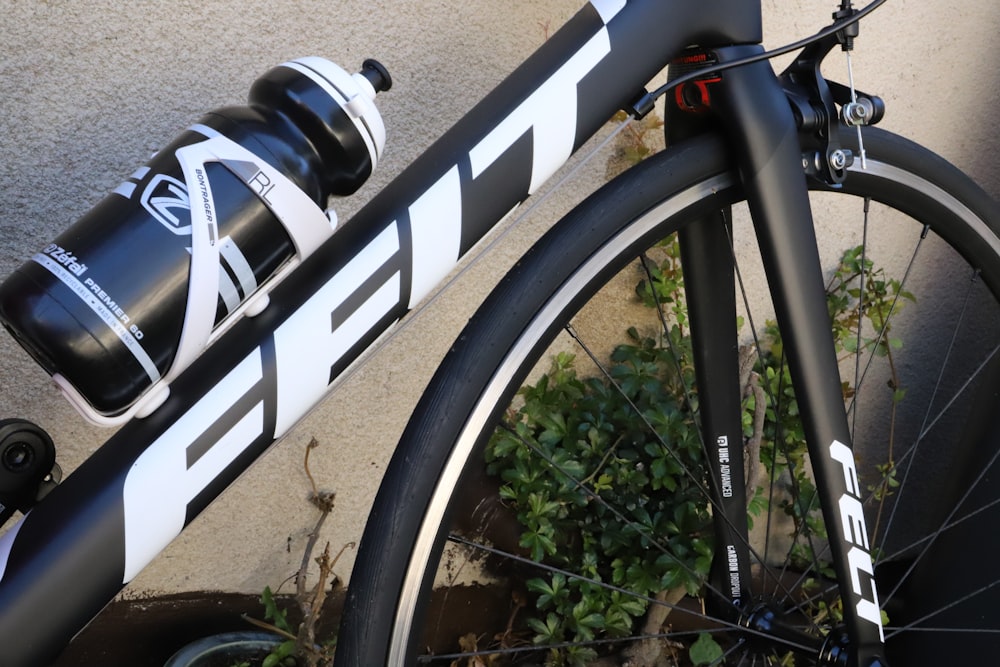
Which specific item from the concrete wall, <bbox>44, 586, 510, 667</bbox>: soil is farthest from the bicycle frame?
<bbox>44, 586, 510, 667</bbox>: soil

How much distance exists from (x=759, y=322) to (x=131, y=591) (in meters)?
1.12

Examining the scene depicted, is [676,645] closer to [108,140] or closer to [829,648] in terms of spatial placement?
[829,648]

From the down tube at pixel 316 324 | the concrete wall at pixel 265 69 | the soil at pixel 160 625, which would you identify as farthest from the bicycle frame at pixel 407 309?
the soil at pixel 160 625

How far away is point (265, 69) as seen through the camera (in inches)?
41.6

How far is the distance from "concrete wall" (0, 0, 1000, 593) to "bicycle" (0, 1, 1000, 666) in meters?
0.44

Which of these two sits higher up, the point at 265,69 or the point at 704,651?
the point at 265,69

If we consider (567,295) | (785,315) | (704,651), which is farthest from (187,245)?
(704,651)

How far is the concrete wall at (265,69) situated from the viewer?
973 millimetres

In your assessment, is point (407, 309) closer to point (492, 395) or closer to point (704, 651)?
point (492, 395)

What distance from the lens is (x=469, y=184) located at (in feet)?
2.27

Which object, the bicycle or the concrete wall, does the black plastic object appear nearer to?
the bicycle

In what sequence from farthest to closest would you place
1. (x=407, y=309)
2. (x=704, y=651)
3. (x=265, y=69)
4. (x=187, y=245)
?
(x=704, y=651) < (x=265, y=69) < (x=407, y=309) < (x=187, y=245)

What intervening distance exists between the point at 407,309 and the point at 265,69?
53cm

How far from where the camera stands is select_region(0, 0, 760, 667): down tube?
1.93 ft
